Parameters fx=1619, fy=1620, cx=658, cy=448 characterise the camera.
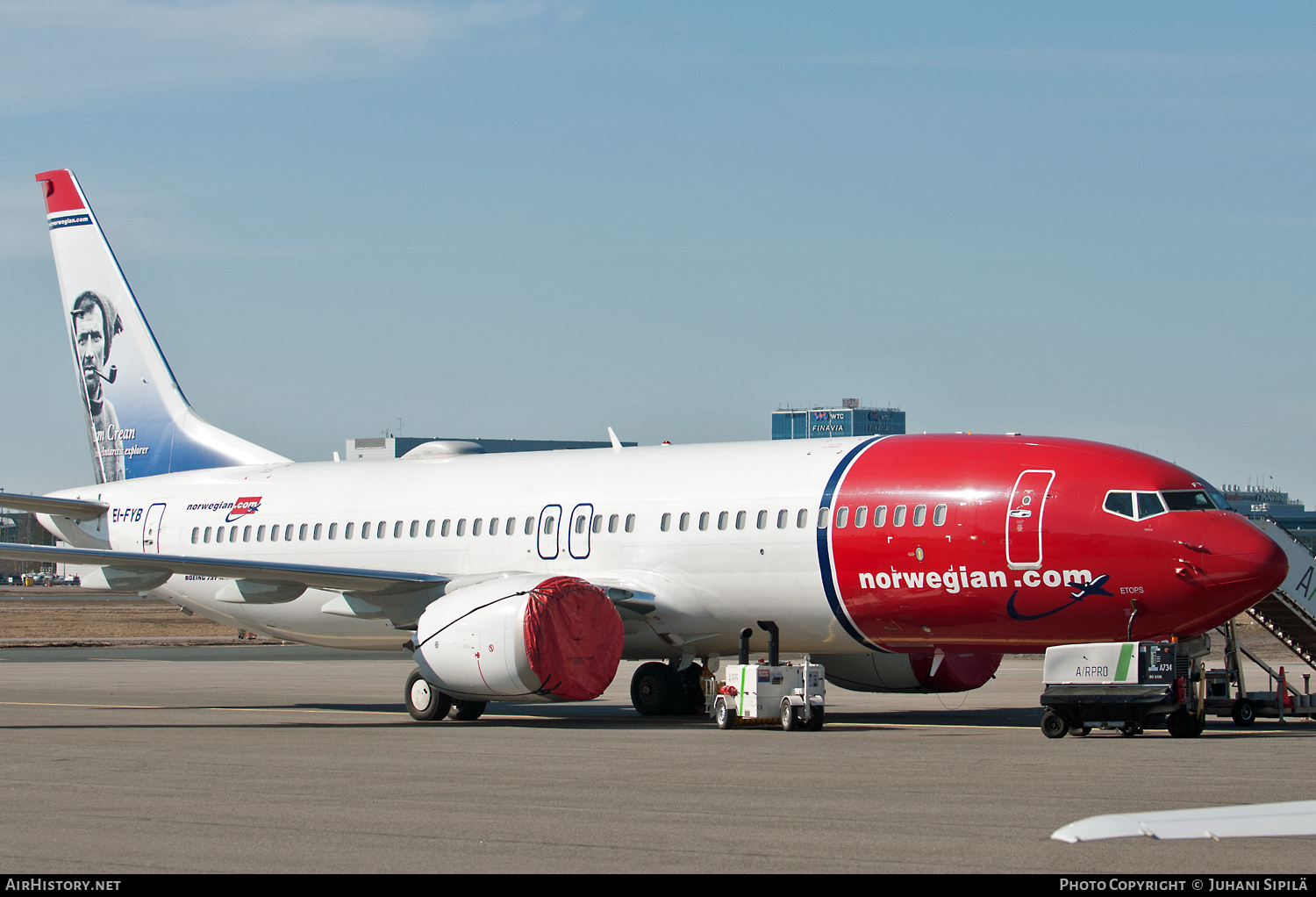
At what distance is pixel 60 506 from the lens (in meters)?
32.1

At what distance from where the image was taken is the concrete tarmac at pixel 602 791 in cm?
1112

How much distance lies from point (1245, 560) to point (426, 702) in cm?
1240

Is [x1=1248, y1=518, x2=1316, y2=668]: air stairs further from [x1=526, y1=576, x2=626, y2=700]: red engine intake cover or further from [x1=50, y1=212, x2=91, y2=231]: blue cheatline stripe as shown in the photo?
[x1=50, y1=212, x2=91, y2=231]: blue cheatline stripe

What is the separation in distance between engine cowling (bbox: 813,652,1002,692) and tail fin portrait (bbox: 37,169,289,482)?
44.2ft

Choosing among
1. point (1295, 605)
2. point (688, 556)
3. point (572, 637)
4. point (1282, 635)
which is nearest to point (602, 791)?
point (572, 637)

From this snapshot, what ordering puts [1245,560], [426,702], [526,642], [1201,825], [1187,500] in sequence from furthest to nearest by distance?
[426,702]
[526,642]
[1187,500]
[1245,560]
[1201,825]

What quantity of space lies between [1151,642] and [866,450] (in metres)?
5.16

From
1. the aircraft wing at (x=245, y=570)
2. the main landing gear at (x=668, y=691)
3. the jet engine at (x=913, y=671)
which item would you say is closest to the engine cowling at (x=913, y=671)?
the jet engine at (x=913, y=671)

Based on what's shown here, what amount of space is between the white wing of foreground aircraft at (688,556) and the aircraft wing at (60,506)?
0.08 meters

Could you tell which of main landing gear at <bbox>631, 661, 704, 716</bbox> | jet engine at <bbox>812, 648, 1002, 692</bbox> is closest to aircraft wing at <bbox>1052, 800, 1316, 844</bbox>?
jet engine at <bbox>812, 648, 1002, 692</bbox>

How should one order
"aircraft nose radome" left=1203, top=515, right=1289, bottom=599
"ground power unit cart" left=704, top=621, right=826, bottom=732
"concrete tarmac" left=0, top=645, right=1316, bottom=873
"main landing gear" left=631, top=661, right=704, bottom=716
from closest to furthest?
"concrete tarmac" left=0, top=645, right=1316, bottom=873, "aircraft nose radome" left=1203, top=515, right=1289, bottom=599, "ground power unit cart" left=704, top=621, right=826, bottom=732, "main landing gear" left=631, top=661, right=704, bottom=716

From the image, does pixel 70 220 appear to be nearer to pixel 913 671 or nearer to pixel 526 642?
pixel 526 642

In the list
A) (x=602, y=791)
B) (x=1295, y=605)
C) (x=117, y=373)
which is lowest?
(x=602, y=791)

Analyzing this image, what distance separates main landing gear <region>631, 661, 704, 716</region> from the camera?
2653 centimetres
